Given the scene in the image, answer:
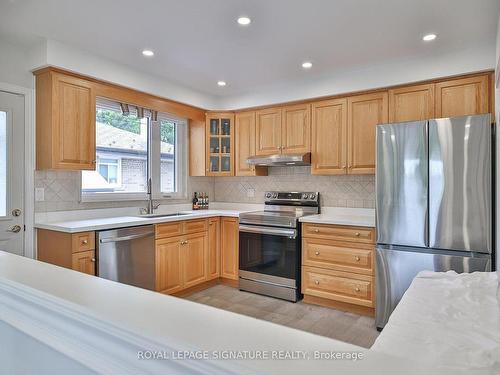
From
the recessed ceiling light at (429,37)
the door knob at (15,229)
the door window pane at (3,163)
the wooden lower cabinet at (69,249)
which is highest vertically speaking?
the recessed ceiling light at (429,37)

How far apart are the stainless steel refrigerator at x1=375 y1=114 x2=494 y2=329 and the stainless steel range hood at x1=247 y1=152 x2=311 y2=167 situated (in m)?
1.01

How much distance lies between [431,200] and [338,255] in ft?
3.44

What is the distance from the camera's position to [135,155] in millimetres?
3941

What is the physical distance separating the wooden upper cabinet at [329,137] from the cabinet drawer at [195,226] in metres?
1.40

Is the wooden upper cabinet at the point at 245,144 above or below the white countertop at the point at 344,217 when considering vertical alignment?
above

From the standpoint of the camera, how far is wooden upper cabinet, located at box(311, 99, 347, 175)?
366 centimetres

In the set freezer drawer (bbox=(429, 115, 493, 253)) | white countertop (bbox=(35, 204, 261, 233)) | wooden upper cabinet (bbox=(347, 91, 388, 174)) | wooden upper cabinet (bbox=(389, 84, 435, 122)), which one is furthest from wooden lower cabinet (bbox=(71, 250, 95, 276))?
wooden upper cabinet (bbox=(389, 84, 435, 122))

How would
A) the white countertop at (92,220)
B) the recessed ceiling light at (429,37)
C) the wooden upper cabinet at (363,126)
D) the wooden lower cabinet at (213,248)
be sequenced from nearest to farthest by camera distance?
the recessed ceiling light at (429,37) < the white countertop at (92,220) < the wooden upper cabinet at (363,126) < the wooden lower cabinet at (213,248)

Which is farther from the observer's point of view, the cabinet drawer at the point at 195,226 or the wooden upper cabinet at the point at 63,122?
the cabinet drawer at the point at 195,226

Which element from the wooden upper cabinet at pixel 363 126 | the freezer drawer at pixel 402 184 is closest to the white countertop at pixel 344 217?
the freezer drawer at pixel 402 184

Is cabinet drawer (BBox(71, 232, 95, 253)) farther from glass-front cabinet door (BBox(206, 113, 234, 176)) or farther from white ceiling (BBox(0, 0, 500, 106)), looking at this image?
glass-front cabinet door (BBox(206, 113, 234, 176))

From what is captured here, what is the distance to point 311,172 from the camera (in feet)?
12.8

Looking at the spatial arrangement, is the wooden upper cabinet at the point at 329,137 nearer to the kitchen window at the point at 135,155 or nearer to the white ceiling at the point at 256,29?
the white ceiling at the point at 256,29

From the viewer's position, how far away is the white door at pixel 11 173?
278 cm
